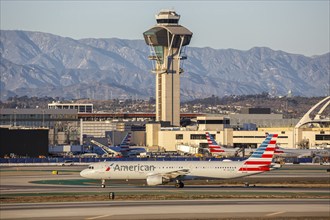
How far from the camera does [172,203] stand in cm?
8481

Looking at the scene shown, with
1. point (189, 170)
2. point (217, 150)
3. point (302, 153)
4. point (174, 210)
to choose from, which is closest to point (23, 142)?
point (217, 150)

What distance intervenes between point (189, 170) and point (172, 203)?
71.1ft

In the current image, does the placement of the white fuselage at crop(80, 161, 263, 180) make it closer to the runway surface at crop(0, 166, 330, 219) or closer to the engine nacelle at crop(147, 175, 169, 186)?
the engine nacelle at crop(147, 175, 169, 186)

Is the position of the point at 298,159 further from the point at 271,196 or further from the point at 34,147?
the point at 271,196

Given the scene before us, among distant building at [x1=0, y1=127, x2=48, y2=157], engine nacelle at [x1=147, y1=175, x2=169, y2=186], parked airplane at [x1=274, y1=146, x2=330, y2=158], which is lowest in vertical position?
engine nacelle at [x1=147, y1=175, x2=169, y2=186]

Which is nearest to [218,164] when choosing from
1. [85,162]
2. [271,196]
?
[271,196]

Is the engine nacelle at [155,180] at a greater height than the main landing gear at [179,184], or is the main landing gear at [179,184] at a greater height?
the engine nacelle at [155,180]

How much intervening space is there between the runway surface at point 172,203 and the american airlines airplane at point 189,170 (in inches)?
51.9

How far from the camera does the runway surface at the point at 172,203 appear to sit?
75.6 m

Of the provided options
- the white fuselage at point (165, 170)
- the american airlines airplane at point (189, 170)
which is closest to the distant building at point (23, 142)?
the white fuselage at point (165, 170)

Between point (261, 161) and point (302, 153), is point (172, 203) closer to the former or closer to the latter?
point (261, 161)

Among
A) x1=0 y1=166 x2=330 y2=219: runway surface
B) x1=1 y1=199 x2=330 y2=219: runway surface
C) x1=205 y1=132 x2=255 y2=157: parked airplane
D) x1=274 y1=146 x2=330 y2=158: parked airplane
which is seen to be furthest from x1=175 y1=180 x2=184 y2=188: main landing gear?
x1=274 y1=146 x2=330 y2=158: parked airplane

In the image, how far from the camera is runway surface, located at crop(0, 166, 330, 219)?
7562 cm

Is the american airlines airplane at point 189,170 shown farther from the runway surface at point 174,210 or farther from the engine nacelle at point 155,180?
the runway surface at point 174,210
